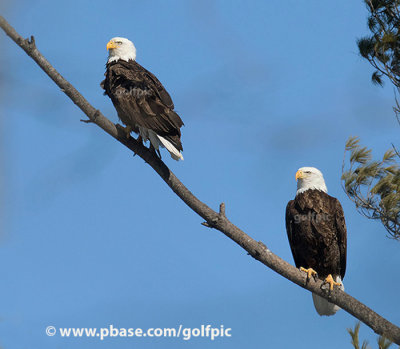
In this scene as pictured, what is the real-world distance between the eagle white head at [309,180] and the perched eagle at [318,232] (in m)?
0.04

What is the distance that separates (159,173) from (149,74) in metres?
0.81

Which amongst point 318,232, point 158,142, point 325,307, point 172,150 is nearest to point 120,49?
point 158,142

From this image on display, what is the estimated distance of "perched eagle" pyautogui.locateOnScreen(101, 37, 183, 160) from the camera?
3734 millimetres

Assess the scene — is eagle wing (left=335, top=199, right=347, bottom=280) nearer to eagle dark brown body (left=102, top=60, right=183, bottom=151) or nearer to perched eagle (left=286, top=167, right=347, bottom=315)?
perched eagle (left=286, top=167, right=347, bottom=315)

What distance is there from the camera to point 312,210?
4887 millimetres

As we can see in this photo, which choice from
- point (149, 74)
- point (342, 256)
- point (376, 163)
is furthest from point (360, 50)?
point (149, 74)

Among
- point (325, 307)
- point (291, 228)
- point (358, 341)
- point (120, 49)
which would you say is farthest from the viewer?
point (325, 307)

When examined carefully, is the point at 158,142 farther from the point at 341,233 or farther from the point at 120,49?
the point at 341,233

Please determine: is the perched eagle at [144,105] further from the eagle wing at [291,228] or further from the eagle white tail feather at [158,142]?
the eagle wing at [291,228]

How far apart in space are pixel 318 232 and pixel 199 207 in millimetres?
1467

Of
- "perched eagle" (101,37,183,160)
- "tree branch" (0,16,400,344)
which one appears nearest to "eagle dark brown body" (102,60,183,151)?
"perched eagle" (101,37,183,160)

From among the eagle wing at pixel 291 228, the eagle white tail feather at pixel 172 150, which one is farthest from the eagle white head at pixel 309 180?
the eagle white tail feather at pixel 172 150

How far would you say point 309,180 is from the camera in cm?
510

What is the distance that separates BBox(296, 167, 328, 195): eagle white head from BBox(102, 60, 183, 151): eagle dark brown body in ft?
5.11
